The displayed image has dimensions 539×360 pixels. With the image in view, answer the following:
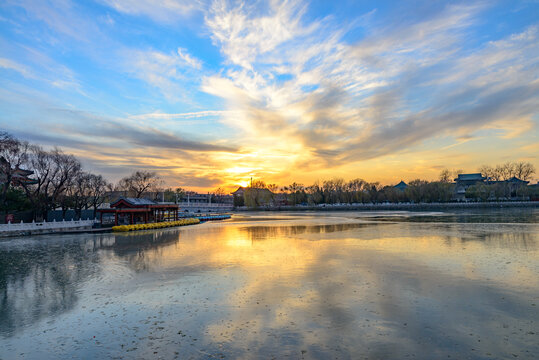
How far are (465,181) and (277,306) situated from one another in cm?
15128

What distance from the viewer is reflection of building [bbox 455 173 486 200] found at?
130000 millimetres

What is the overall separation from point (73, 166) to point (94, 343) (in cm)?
4474

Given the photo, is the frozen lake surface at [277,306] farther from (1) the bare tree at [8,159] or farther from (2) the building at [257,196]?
(2) the building at [257,196]

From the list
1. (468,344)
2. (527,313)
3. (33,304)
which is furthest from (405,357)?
(33,304)

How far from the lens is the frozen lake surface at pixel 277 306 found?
26.0ft

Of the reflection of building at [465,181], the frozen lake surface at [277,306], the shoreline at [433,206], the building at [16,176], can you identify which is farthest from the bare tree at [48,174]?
the reflection of building at [465,181]

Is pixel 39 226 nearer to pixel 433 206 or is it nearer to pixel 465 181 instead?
pixel 433 206

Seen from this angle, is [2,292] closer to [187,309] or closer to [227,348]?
[187,309]

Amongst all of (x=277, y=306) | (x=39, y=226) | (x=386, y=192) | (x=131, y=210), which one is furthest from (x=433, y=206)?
(x=277, y=306)

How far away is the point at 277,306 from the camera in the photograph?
10961mm

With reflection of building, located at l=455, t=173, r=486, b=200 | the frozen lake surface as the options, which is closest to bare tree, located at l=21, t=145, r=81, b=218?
the frozen lake surface

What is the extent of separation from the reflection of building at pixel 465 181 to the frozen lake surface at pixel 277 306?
125746 millimetres

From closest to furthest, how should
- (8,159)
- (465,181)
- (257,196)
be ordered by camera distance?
1. (8,159)
2. (465,181)
3. (257,196)

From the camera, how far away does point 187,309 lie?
10.9 m
